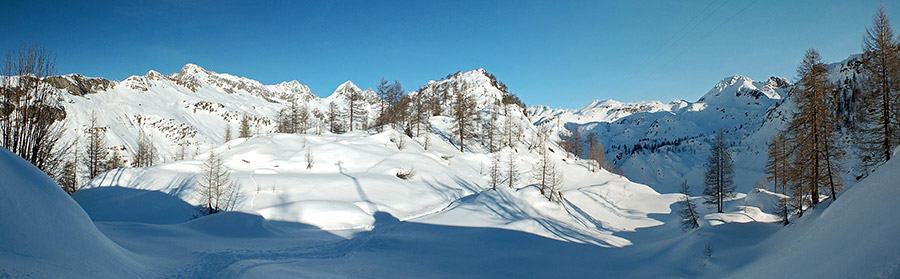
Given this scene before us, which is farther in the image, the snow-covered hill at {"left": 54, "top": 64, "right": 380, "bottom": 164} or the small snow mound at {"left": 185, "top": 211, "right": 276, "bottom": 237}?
the snow-covered hill at {"left": 54, "top": 64, "right": 380, "bottom": 164}

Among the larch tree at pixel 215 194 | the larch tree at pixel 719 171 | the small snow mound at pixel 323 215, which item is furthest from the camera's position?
the larch tree at pixel 719 171

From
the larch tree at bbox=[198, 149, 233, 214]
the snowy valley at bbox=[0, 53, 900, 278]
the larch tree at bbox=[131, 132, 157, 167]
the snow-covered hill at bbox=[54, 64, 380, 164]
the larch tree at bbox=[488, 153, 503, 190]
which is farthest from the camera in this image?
the snow-covered hill at bbox=[54, 64, 380, 164]

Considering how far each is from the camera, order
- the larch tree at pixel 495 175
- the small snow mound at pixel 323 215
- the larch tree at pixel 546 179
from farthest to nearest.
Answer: the larch tree at pixel 495 175 < the larch tree at pixel 546 179 < the small snow mound at pixel 323 215

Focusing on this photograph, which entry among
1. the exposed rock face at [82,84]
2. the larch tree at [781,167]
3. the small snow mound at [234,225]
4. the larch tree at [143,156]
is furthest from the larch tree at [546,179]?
the exposed rock face at [82,84]

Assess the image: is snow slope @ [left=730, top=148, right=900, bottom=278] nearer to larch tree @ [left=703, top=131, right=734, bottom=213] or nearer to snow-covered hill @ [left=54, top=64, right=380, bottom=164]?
larch tree @ [left=703, top=131, right=734, bottom=213]

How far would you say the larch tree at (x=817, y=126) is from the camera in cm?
1645

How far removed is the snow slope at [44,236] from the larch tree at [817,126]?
2584 cm

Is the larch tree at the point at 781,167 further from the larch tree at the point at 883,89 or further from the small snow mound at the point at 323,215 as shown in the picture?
the small snow mound at the point at 323,215

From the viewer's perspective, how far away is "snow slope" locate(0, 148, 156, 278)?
472 cm

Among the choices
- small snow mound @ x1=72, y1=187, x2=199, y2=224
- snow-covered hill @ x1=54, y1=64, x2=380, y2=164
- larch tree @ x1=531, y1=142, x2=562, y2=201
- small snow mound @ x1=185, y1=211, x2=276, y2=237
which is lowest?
small snow mound @ x1=185, y1=211, x2=276, y2=237

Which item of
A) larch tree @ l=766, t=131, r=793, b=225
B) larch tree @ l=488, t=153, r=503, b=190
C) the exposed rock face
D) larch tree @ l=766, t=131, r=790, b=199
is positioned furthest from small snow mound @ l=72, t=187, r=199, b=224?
the exposed rock face

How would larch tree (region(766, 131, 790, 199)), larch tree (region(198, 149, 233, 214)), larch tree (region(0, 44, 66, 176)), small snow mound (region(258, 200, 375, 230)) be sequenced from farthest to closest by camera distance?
larch tree (region(766, 131, 790, 199)) < larch tree (region(198, 149, 233, 214)) < small snow mound (region(258, 200, 375, 230)) < larch tree (region(0, 44, 66, 176))

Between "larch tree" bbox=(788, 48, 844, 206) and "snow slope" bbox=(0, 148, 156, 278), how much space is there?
25836mm

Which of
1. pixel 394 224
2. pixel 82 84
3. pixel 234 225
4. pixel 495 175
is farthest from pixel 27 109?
pixel 82 84
